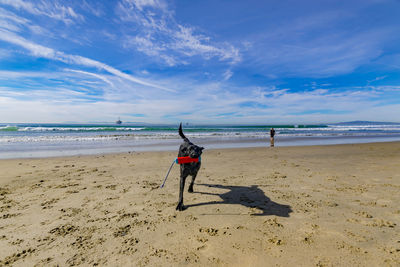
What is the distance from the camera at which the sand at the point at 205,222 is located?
2842 mm

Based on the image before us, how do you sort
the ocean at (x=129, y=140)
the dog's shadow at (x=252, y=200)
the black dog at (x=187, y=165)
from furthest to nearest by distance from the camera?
1. the ocean at (x=129, y=140)
2. the black dog at (x=187, y=165)
3. the dog's shadow at (x=252, y=200)

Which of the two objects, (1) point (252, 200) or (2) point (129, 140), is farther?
(2) point (129, 140)

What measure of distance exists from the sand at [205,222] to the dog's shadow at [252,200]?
0.08ft

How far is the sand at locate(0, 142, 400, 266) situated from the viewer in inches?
112

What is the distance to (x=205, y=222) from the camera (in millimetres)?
3861

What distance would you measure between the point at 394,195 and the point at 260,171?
3.99 meters

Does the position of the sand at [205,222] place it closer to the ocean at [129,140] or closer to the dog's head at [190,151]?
the dog's head at [190,151]

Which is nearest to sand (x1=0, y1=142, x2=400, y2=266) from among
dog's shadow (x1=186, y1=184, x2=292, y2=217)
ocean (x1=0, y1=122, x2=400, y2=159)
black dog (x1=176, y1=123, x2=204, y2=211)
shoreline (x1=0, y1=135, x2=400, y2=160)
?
dog's shadow (x1=186, y1=184, x2=292, y2=217)

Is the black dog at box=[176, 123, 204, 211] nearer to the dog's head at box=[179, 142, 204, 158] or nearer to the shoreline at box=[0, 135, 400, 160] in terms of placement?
the dog's head at box=[179, 142, 204, 158]

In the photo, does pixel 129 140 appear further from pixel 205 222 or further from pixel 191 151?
pixel 205 222

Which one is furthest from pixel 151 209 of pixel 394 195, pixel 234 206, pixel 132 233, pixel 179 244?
pixel 394 195

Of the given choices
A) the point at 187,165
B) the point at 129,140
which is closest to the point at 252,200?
Result: the point at 187,165

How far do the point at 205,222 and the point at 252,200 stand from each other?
1.66 m

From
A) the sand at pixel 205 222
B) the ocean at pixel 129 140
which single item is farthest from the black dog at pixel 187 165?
the ocean at pixel 129 140
